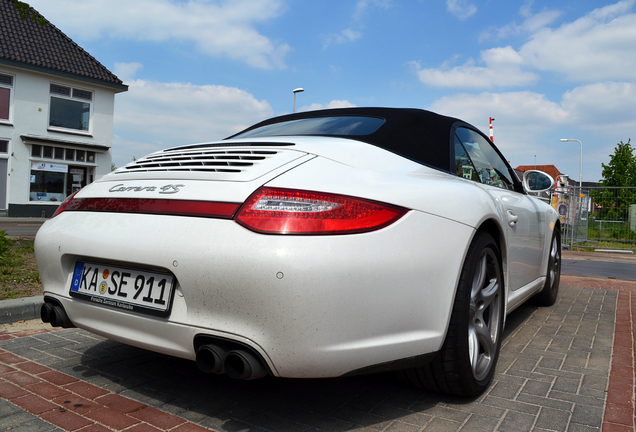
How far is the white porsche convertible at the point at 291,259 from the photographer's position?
175cm

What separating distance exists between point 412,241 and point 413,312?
0.28 m

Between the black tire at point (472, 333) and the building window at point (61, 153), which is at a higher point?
the building window at point (61, 153)

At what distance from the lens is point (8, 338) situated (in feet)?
11.0

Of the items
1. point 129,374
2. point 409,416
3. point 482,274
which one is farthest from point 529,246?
point 129,374

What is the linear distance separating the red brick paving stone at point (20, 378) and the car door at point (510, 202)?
2507 mm

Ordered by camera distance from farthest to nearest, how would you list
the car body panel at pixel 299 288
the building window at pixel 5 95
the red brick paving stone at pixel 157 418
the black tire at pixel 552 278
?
the building window at pixel 5 95 → the black tire at pixel 552 278 → the red brick paving stone at pixel 157 418 → the car body panel at pixel 299 288

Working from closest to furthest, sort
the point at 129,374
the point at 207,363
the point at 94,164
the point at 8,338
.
A: the point at 207,363 < the point at 129,374 < the point at 8,338 < the point at 94,164

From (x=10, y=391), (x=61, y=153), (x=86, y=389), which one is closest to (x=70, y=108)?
(x=61, y=153)

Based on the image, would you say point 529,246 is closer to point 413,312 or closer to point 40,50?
point 413,312

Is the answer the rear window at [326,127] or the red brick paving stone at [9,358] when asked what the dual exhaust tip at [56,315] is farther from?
the rear window at [326,127]

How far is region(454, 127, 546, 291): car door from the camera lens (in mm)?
2973

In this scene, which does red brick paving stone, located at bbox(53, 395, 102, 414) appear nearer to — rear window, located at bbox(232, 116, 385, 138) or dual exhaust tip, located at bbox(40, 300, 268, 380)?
dual exhaust tip, located at bbox(40, 300, 268, 380)

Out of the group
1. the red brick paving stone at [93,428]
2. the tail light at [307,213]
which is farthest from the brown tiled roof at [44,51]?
the tail light at [307,213]

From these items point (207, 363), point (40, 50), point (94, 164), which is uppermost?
point (40, 50)
